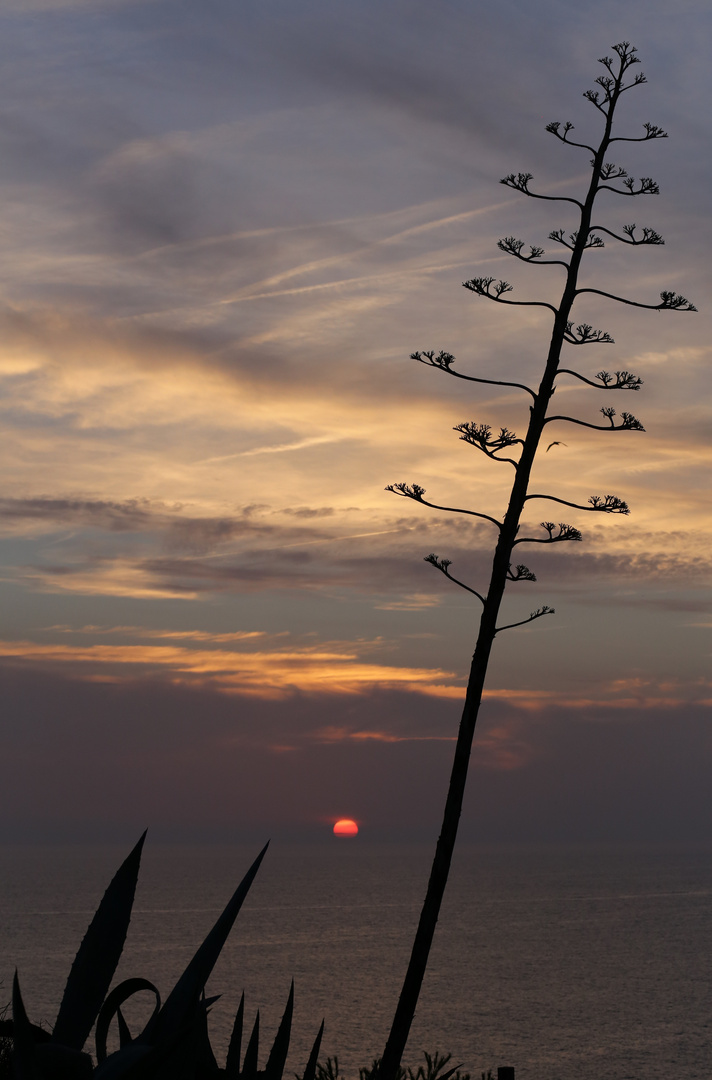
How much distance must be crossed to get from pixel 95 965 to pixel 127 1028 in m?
0.33

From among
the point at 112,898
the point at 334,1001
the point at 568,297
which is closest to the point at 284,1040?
the point at 112,898

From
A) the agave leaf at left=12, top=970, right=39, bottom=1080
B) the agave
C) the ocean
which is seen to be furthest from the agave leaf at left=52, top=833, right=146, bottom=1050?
the ocean

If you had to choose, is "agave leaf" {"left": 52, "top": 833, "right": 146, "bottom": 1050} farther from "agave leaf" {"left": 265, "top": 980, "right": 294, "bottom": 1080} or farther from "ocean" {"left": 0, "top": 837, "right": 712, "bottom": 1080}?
"ocean" {"left": 0, "top": 837, "right": 712, "bottom": 1080}

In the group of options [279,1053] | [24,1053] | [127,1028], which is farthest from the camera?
[279,1053]

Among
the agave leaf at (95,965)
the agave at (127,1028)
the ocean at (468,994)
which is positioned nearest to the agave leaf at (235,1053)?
the agave at (127,1028)

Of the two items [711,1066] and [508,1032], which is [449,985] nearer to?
[508,1032]

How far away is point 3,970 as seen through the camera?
5945 inches

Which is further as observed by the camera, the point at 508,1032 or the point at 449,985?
the point at 449,985

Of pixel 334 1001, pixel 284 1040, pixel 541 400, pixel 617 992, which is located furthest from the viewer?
pixel 617 992

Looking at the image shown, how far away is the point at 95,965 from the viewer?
393 cm

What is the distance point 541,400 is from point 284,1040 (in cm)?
1148

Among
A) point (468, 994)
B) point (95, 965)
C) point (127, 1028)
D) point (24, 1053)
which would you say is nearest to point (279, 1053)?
point (127, 1028)

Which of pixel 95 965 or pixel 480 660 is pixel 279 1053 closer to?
pixel 95 965

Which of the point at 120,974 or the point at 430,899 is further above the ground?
the point at 430,899
